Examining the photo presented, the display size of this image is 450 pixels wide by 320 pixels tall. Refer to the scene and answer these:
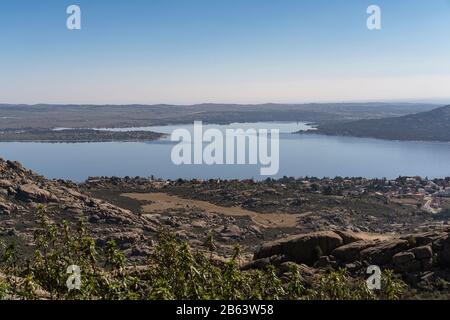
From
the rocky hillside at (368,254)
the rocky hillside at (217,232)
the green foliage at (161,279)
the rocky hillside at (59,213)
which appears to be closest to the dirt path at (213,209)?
the rocky hillside at (217,232)

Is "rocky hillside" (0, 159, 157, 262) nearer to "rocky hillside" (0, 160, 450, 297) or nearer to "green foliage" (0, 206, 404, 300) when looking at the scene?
"rocky hillside" (0, 160, 450, 297)

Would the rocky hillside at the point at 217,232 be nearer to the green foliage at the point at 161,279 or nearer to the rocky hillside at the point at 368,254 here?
the rocky hillside at the point at 368,254

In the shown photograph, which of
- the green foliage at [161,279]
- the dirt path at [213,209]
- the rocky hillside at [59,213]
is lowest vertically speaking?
the dirt path at [213,209]

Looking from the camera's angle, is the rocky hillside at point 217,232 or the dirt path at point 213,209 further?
the dirt path at point 213,209

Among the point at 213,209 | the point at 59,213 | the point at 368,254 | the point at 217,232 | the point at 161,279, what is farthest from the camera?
the point at 213,209

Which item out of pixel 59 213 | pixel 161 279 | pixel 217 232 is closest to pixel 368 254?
pixel 161 279

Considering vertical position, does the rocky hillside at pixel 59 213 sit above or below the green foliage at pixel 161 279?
below

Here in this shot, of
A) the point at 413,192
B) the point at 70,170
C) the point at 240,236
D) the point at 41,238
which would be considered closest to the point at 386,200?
the point at 413,192

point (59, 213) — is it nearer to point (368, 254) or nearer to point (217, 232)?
point (217, 232)
